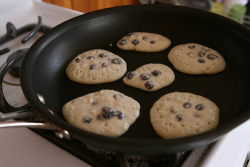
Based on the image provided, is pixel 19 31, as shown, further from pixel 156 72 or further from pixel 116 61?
pixel 156 72

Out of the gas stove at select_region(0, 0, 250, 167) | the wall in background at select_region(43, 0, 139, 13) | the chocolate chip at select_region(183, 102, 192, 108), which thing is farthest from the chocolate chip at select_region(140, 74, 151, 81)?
the wall in background at select_region(43, 0, 139, 13)

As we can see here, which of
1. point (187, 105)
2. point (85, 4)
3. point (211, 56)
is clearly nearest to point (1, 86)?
point (187, 105)

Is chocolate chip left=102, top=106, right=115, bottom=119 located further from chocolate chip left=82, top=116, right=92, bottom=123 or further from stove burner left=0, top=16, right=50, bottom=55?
stove burner left=0, top=16, right=50, bottom=55

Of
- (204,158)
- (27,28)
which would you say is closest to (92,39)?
(27,28)

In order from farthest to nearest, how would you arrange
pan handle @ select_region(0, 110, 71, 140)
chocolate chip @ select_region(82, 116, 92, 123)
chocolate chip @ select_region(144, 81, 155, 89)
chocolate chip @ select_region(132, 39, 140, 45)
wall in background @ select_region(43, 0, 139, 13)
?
1. wall in background @ select_region(43, 0, 139, 13)
2. chocolate chip @ select_region(132, 39, 140, 45)
3. chocolate chip @ select_region(144, 81, 155, 89)
4. chocolate chip @ select_region(82, 116, 92, 123)
5. pan handle @ select_region(0, 110, 71, 140)

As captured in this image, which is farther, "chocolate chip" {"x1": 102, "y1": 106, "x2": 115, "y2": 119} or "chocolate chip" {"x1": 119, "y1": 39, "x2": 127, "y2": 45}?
"chocolate chip" {"x1": 119, "y1": 39, "x2": 127, "y2": 45}

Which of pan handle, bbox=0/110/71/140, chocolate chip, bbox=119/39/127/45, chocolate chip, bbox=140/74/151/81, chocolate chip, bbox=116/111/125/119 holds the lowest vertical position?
chocolate chip, bbox=116/111/125/119

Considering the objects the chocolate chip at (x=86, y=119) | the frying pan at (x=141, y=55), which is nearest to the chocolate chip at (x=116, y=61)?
the frying pan at (x=141, y=55)

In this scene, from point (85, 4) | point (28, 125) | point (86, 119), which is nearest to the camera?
point (28, 125)

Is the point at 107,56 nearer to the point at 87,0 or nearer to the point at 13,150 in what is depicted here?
the point at 13,150
